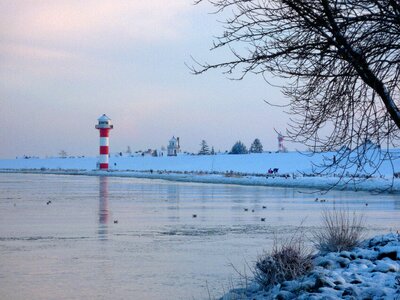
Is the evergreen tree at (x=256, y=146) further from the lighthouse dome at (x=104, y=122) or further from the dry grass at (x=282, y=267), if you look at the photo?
the dry grass at (x=282, y=267)

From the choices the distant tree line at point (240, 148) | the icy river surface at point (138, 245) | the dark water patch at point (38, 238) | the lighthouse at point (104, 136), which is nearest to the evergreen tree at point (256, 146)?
the distant tree line at point (240, 148)

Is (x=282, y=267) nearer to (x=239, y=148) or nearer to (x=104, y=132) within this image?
(x=104, y=132)

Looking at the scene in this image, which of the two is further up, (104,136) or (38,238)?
(104,136)

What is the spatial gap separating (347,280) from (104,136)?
85406 mm

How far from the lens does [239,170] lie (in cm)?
8819

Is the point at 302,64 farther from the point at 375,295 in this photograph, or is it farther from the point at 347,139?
the point at 375,295

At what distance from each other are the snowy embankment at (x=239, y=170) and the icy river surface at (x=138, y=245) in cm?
1436

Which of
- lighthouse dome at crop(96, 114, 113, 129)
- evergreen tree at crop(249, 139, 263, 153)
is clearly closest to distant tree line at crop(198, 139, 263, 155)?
evergreen tree at crop(249, 139, 263, 153)

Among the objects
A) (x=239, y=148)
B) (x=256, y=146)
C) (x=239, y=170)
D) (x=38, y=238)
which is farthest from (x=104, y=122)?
(x=38, y=238)

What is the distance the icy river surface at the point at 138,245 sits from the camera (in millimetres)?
10570

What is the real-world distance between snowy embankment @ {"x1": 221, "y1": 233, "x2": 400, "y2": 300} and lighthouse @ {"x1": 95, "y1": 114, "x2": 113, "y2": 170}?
8268 cm

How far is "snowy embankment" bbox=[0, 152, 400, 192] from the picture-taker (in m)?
50.3

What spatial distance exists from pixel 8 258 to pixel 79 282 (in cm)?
273

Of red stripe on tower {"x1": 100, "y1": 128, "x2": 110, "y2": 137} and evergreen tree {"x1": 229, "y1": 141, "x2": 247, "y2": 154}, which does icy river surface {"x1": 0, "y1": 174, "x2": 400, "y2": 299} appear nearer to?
red stripe on tower {"x1": 100, "y1": 128, "x2": 110, "y2": 137}
